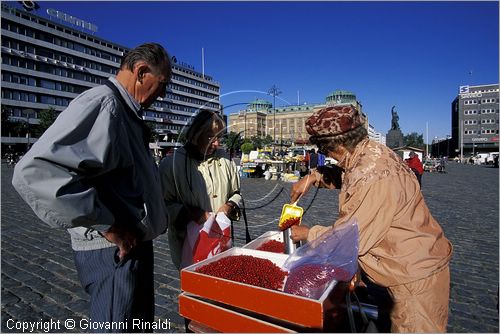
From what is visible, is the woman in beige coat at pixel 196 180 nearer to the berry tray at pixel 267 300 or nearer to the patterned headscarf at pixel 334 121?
the berry tray at pixel 267 300

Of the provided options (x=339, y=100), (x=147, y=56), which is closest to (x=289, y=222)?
(x=147, y=56)

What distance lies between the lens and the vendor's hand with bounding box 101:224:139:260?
1669 millimetres

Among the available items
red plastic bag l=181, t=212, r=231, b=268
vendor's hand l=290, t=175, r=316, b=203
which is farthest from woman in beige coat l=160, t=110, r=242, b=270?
vendor's hand l=290, t=175, r=316, b=203

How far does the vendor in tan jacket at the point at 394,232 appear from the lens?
170 cm

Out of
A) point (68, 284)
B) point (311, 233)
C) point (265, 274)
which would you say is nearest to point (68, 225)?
point (265, 274)

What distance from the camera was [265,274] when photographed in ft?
6.22

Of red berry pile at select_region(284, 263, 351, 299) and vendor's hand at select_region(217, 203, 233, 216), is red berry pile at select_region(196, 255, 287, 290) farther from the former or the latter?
vendor's hand at select_region(217, 203, 233, 216)

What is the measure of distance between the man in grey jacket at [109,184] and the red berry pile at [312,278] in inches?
35.9

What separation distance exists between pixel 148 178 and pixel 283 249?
4.21 ft

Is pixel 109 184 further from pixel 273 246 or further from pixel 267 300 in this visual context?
pixel 273 246

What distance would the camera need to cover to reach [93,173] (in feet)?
4.98

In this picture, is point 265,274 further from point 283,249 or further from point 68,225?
point 68,225

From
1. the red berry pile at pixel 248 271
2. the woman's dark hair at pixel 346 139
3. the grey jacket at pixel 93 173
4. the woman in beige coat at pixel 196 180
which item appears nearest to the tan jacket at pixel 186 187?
the woman in beige coat at pixel 196 180

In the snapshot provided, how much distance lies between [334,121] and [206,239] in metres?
1.40
